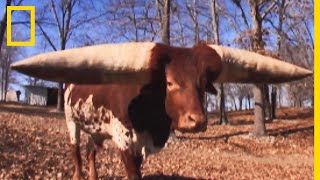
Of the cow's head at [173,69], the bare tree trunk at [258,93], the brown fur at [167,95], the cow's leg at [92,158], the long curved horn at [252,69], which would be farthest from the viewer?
the bare tree trunk at [258,93]

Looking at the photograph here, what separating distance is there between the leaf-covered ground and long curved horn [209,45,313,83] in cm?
465

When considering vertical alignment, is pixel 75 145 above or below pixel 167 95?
below

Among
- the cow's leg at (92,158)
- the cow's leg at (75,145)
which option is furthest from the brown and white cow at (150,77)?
the cow's leg at (75,145)

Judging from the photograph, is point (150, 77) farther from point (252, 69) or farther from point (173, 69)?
point (252, 69)

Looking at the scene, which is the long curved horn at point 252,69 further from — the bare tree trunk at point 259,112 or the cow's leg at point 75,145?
the bare tree trunk at point 259,112

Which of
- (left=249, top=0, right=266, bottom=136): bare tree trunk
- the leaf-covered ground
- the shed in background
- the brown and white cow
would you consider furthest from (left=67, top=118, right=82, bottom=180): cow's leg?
the shed in background

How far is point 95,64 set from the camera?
424 cm

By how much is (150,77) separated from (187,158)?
28.0 feet

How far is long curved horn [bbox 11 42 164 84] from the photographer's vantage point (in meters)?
3.95

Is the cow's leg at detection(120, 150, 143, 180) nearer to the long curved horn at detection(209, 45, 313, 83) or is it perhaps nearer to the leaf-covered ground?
the long curved horn at detection(209, 45, 313, 83)

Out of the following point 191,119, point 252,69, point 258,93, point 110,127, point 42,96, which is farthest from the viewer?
point 42,96

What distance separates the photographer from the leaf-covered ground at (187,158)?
9.34m

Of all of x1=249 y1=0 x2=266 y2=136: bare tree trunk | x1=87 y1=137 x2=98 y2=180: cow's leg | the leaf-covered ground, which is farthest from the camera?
x1=249 y1=0 x2=266 y2=136: bare tree trunk

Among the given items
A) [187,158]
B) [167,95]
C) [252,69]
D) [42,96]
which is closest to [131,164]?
[167,95]
